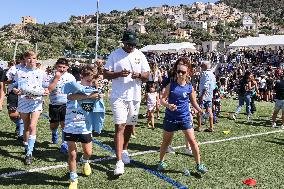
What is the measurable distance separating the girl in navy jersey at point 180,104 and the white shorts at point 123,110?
0.50 metres

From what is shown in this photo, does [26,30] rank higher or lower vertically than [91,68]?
higher

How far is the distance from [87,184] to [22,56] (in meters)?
2.59

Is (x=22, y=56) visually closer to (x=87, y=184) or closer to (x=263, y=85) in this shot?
(x=87, y=184)

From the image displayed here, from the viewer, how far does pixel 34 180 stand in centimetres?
573

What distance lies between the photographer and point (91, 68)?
5.49 meters

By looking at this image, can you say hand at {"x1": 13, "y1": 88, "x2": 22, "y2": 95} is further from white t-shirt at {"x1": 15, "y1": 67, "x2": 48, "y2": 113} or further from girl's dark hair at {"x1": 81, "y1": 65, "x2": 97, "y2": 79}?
girl's dark hair at {"x1": 81, "y1": 65, "x2": 97, "y2": 79}

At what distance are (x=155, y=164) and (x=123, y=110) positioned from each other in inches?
49.4

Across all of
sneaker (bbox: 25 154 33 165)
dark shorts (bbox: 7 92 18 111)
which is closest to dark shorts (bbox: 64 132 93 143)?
sneaker (bbox: 25 154 33 165)

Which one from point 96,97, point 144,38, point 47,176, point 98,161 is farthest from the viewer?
point 144,38

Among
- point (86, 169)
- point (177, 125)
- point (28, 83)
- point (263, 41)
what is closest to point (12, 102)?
point (28, 83)

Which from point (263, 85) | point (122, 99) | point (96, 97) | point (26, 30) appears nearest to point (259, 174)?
point (122, 99)

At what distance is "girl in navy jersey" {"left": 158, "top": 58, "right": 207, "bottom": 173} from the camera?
609cm

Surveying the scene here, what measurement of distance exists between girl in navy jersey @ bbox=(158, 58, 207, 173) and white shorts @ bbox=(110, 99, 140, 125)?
501 mm

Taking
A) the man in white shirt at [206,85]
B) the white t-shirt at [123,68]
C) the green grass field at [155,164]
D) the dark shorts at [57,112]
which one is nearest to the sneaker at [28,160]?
the green grass field at [155,164]
